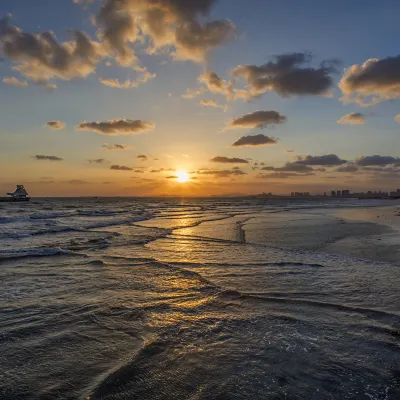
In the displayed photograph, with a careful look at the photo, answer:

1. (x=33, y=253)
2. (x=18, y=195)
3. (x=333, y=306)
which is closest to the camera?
(x=333, y=306)

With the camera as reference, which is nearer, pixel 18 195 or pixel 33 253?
pixel 33 253

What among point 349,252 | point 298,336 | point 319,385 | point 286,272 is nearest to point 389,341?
point 298,336

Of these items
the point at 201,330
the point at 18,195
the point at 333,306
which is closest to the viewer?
the point at 201,330

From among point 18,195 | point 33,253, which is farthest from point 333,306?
point 18,195

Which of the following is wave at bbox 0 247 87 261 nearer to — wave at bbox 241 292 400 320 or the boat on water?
wave at bbox 241 292 400 320

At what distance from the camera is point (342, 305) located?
7695mm

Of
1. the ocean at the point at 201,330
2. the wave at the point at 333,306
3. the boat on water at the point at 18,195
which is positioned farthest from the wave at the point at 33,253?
the boat on water at the point at 18,195

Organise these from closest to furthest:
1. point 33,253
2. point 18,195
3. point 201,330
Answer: point 201,330 < point 33,253 < point 18,195

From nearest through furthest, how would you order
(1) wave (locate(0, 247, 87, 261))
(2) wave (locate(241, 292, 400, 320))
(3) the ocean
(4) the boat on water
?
(3) the ocean < (2) wave (locate(241, 292, 400, 320)) < (1) wave (locate(0, 247, 87, 261)) < (4) the boat on water

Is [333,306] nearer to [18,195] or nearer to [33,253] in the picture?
[33,253]

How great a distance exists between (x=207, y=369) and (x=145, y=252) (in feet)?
37.7

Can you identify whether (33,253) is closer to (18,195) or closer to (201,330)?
(201,330)

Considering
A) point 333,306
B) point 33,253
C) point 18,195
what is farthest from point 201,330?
point 18,195

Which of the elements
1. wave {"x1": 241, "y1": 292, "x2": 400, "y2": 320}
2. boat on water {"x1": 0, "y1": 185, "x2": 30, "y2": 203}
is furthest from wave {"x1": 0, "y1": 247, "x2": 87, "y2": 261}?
boat on water {"x1": 0, "y1": 185, "x2": 30, "y2": 203}
